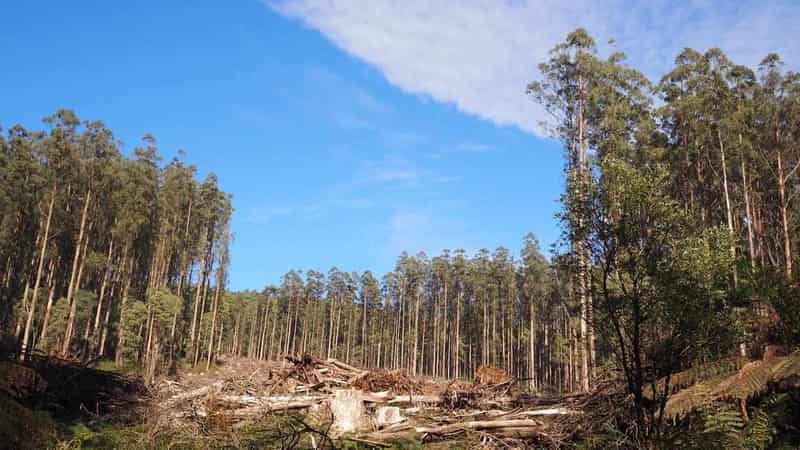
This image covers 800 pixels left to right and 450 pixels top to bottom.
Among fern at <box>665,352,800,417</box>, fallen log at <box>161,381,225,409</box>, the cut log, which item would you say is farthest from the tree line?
fern at <box>665,352,800,417</box>

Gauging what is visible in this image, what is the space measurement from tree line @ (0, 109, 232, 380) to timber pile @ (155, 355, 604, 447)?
777 inches

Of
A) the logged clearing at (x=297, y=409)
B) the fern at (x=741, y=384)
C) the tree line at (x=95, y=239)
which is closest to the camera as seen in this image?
the fern at (x=741, y=384)

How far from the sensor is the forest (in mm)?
9492

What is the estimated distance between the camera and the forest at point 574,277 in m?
9.49

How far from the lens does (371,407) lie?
16094 mm

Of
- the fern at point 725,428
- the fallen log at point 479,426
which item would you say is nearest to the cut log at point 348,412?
the fallen log at point 479,426

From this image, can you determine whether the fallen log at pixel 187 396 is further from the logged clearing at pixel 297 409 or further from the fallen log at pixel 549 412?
the fallen log at pixel 549 412

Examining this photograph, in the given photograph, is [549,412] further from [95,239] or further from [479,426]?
[95,239]

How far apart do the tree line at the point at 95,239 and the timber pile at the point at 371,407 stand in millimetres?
19742

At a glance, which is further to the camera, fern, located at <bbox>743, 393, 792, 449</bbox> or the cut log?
the cut log

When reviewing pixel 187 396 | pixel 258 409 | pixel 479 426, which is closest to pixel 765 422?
pixel 479 426

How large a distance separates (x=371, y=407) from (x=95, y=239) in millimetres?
39994

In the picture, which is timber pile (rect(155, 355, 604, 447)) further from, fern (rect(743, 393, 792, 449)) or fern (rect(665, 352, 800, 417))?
fern (rect(743, 393, 792, 449))

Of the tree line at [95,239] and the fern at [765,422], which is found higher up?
the tree line at [95,239]
